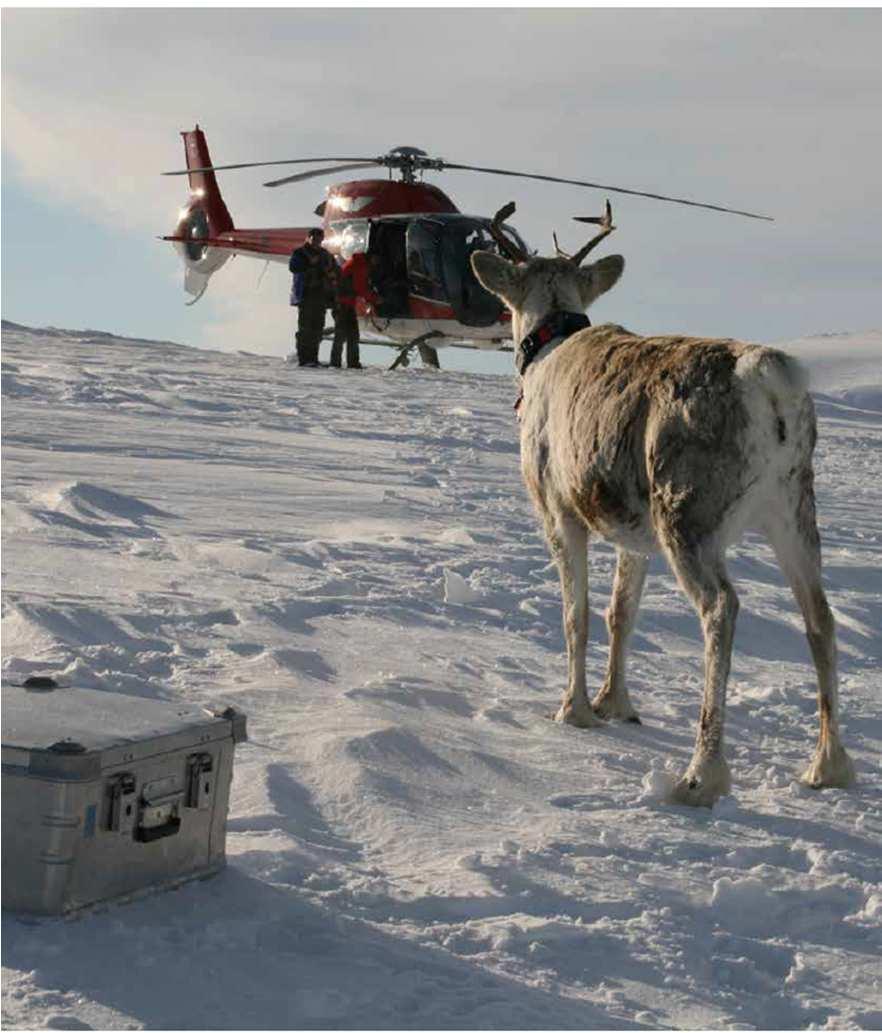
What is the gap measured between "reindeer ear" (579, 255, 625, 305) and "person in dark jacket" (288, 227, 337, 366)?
15292 millimetres

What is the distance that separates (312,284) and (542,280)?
15.4m

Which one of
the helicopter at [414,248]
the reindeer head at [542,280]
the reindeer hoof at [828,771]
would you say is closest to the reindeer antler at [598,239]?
the reindeer head at [542,280]

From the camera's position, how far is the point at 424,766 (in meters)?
6.01

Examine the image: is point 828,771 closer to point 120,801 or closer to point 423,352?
point 120,801

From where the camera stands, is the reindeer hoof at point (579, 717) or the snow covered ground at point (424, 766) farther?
the reindeer hoof at point (579, 717)

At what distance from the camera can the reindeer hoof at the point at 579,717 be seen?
6.80 m

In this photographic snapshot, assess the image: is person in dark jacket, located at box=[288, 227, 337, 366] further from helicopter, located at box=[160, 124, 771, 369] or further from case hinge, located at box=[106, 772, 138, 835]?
case hinge, located at box=[106, 772, 138, 835]

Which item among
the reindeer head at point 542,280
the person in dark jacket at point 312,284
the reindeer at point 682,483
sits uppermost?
the person in dark jacket at point 312,284

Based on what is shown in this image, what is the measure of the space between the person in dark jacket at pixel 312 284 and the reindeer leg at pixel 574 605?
16244mm

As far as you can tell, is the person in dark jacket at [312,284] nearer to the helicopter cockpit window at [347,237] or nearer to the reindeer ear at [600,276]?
the helicopter cockpit window at [347,237]

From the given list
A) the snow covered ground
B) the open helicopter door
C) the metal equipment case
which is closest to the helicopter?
the open helicopter door

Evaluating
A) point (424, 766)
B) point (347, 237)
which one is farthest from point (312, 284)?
point (424, 766)

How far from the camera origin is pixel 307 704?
21.7ft

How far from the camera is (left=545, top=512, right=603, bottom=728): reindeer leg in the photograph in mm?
6812
